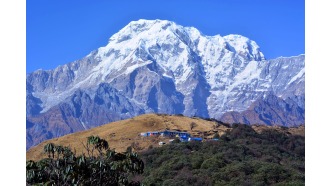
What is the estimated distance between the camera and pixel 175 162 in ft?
141

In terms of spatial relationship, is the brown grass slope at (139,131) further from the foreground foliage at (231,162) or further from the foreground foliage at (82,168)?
the foreground foliage at (82,168)

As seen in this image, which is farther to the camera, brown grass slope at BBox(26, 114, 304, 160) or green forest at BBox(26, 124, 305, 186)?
brown grass slope at BBox(26, 114, 304, 160)

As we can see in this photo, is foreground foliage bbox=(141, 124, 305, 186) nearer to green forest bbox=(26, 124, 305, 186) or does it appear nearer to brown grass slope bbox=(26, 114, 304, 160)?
green forest bbox=(26, 124, 305, 186)

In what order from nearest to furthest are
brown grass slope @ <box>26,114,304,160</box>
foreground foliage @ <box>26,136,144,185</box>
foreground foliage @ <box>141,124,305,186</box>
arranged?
foreground foliage @ <box>26,136,144,185</box>, foreground foliage @ <box>141,124,305,186</box>, brown grass slope @ <box>26,114,304,160</box>

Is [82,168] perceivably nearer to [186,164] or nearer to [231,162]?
[186,164]

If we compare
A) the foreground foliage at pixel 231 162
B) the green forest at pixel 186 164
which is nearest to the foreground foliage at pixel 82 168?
Result: the green forest at pixel 186 164

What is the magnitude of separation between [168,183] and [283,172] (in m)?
8.60

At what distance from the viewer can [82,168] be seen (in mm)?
10742

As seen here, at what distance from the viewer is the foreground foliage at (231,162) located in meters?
36.3

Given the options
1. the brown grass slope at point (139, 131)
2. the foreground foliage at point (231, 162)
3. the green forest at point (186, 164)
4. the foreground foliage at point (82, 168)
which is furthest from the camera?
the brown grass slope at point (139, 131)

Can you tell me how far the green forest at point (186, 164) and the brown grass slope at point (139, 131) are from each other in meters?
7.50

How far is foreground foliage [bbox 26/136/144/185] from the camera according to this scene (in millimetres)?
10188

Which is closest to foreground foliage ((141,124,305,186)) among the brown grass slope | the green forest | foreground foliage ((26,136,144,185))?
the green forest
